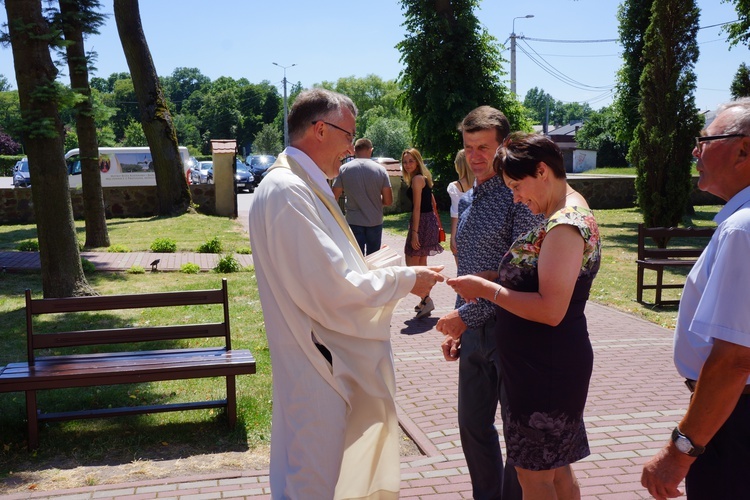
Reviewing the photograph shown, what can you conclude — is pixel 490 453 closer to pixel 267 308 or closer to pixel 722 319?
pixel 267 308

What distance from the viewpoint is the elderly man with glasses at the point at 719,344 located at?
207 cm

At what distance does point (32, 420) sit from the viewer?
4953mm

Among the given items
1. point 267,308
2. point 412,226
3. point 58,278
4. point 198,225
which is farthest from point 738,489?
point 198,225

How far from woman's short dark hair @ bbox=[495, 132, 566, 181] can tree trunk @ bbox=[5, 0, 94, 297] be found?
24.9 feet

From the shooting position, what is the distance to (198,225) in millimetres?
19781

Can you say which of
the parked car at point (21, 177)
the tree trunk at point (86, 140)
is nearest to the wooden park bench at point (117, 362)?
the tree trunk at point (86, 140)

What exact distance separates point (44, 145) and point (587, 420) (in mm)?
7348

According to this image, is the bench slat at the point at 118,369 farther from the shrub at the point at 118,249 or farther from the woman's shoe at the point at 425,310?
the shrub at the point at 118,249

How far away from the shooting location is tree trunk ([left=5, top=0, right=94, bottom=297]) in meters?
9.08

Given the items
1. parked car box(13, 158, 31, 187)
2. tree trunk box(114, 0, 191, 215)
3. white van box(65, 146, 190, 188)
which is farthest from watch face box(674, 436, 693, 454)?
parked car box(13, 158, 31, 187)

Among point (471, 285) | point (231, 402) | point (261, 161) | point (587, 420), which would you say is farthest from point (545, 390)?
point (261, 161)

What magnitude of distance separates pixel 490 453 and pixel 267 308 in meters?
1.47

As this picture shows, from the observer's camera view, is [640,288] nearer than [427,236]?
No

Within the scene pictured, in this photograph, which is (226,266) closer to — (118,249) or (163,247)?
(163,247)
